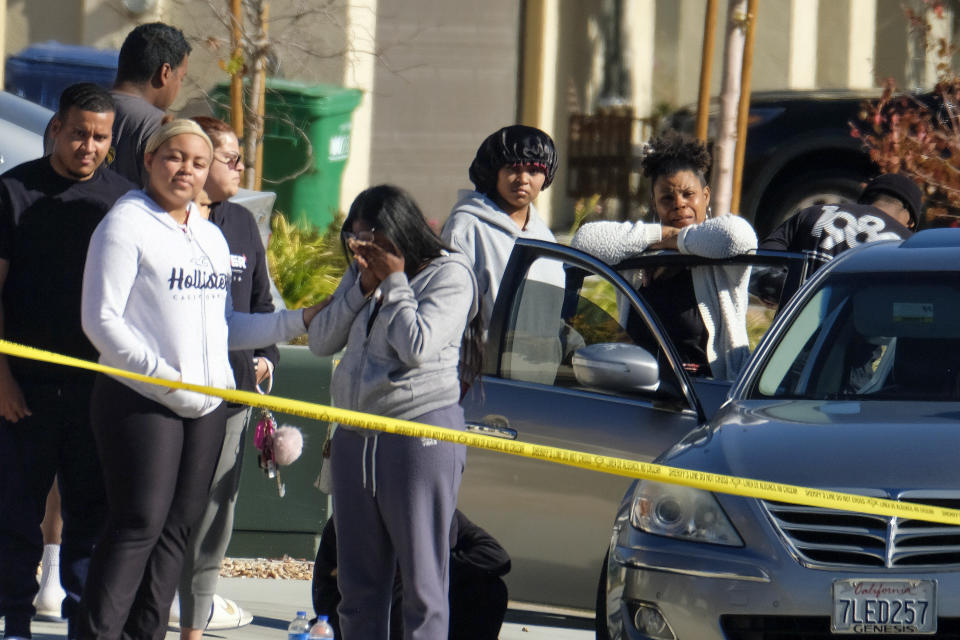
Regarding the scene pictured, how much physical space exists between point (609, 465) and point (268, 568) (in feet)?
10.2

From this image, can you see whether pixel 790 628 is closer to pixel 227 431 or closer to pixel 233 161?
pixel 227 431

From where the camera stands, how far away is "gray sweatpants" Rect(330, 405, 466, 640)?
4457 mm

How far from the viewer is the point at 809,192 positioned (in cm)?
1168

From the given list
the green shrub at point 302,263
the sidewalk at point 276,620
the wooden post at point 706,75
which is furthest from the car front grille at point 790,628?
the wooden post at point 706,75

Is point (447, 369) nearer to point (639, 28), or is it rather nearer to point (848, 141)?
point (848, 141)

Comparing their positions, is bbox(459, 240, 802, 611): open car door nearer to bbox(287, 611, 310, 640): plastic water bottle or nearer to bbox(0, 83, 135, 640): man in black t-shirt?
bbox(287, 611, 310, 640): plastic water bottle

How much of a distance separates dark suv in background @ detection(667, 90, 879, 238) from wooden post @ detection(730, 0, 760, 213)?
16.0 inches

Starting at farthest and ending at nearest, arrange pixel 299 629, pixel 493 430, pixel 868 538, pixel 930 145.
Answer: pixel 930 145
pixel 493 430
pixel 299 629
pixel 868 538

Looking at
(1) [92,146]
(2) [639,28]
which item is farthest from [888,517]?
(2) [639,28]

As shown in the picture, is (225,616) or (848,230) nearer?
(225,616)

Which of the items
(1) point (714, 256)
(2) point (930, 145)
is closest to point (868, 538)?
(1) point (714, 256)

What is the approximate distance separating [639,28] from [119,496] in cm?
1436

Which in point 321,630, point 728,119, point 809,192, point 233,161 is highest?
point 728,119

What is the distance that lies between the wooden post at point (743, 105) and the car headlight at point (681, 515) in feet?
23.0
